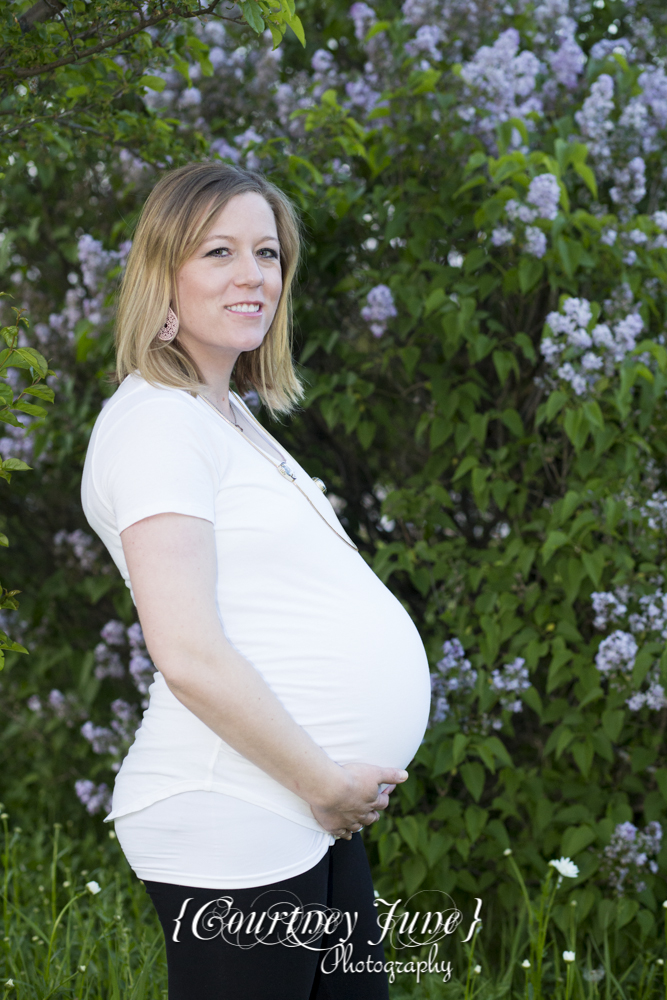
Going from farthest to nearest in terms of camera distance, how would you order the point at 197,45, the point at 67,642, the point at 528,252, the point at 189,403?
the point at 67,642 < the point at 528,252 < the point at 197,45 < the point at 189,403

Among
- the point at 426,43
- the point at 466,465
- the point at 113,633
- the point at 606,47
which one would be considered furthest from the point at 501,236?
the point at 113,633

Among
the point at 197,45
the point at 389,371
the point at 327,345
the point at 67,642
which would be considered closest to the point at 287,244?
the point at 197,45

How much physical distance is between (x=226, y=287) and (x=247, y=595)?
54 cm

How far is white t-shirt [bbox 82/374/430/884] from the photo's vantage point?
1.23 metres

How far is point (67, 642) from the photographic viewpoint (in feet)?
11.6

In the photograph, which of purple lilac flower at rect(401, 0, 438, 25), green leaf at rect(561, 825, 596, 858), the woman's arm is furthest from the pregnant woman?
purple lilac flower at rect(401, 0, 438, 25)

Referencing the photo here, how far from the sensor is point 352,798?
131cm

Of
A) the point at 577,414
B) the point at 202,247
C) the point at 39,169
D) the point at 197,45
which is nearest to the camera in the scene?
the point at 202,247

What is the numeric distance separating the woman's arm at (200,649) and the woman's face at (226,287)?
439 mm

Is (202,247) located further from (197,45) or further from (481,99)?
(481,99)

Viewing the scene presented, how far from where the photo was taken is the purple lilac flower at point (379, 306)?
8.73 ft

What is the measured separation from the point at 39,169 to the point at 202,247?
1.96 m

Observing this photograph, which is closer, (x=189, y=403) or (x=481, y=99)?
(x=189, y=403)

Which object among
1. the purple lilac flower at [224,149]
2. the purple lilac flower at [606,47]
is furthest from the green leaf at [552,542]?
the purple lilac flower at [606,47]
